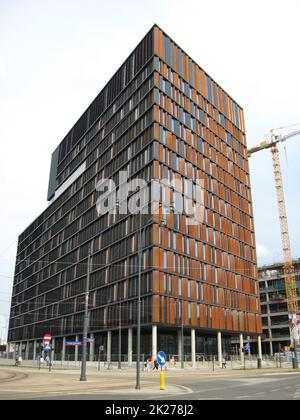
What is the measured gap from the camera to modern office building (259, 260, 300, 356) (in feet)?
378

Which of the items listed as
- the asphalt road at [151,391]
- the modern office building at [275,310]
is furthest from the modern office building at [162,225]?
the modern office building at [275,310]

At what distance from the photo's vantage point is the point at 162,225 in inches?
2415

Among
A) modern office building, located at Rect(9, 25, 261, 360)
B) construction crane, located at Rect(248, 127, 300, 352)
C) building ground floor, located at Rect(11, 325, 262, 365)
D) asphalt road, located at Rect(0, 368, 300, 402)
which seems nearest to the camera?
asphalt road, located at Rect(0, 368, 300, 402)

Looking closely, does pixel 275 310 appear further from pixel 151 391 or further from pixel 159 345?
pixel 151 391

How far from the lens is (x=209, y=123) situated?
8125 cm

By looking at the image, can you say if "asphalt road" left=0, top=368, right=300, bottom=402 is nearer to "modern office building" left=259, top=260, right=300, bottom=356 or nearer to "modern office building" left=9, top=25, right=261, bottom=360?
"modern office building" left=9, top=25, right=261, bottom=360

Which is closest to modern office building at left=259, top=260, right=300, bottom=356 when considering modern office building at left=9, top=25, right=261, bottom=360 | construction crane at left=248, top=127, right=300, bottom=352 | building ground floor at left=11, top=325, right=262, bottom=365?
construction crane at left=248, top=127, right=300, bottom=352

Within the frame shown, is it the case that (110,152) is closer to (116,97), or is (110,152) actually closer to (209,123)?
(116,97)

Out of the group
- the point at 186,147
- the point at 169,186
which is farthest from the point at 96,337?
the point at 186,147

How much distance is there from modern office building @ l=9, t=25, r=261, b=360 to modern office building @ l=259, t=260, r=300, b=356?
4110 cm

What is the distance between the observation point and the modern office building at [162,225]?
62.8 metres
